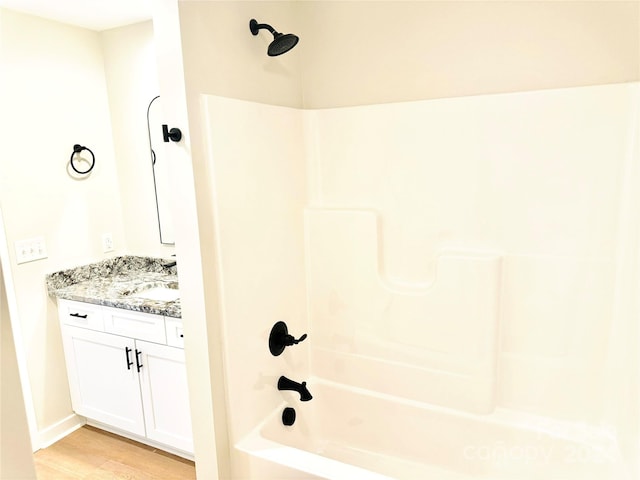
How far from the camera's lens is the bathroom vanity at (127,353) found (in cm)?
225

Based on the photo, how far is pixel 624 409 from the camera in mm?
1593

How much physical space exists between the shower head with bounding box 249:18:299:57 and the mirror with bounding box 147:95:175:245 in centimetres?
133

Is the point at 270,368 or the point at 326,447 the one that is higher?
the point at 270,368

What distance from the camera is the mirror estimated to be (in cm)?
273

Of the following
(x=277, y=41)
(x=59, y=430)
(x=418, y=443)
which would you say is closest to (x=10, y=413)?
(x=277, y=41)

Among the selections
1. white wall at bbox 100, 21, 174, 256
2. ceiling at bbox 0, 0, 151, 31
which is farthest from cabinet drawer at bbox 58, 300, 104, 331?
ceiling at bbox 0, 0, 151, 31

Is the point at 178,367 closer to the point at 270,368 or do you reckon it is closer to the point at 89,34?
the point at 270,368

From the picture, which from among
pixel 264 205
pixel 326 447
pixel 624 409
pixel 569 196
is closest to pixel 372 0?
pixel 264 205

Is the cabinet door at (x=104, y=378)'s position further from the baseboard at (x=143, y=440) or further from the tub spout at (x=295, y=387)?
the tub spout at (x=295, y=387)

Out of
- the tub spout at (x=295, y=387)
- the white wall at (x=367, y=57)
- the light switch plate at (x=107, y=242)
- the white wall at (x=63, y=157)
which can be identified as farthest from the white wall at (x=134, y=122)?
the tub spout at (x=295, y=387)

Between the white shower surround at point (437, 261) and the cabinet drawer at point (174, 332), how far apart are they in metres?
0.60

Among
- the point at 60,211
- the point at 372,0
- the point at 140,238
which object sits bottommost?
the point at 140,238

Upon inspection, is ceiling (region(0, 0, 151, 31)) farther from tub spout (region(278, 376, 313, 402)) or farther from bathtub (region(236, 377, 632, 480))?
bathtub (region(236, 377, 632, 480))

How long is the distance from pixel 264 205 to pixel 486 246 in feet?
3.02
